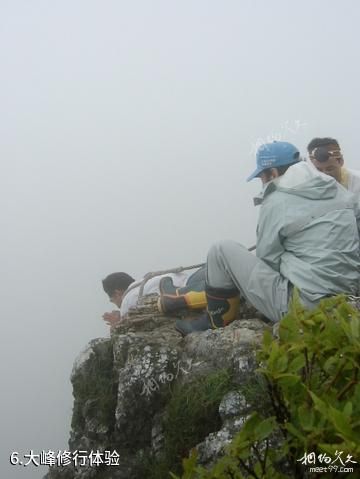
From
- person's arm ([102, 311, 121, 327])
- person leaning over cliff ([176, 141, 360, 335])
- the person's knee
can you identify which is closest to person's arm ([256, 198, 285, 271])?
person leaning over cliff ([176, 141, 360, 335])

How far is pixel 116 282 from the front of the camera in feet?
19.2

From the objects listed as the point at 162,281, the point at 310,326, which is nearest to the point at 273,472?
the point at 310,326

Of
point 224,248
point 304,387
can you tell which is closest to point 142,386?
point 224,248

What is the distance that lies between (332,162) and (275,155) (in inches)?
41.2

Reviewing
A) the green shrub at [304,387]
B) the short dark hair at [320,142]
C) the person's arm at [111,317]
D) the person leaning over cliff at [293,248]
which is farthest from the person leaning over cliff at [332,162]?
the green shrub at [304,387]

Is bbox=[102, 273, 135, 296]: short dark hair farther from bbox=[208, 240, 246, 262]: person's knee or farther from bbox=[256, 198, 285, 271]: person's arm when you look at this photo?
bbox=[256, 198, 285, 271]: person's arm

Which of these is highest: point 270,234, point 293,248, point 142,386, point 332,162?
point 332,162

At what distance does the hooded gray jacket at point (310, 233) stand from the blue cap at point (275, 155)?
18 cm

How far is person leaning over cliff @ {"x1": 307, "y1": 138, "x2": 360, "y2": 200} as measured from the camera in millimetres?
4922

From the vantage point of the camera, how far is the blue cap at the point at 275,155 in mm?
4160

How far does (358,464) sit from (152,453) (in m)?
2.80

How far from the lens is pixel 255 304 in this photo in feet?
12.9

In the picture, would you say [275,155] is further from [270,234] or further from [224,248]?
[224,248]

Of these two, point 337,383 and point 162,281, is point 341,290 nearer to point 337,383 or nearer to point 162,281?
point 162,281
